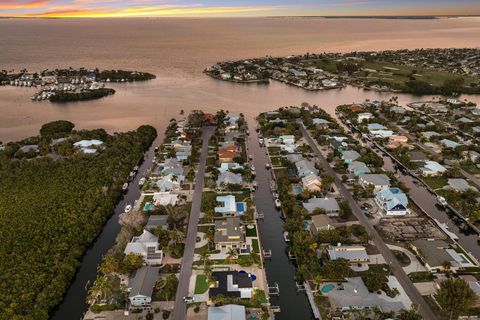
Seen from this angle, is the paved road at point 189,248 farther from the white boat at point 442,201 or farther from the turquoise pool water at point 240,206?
the white boat at point 442,201

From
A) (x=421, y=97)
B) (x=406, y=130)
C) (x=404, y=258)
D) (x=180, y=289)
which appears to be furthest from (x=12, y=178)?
(x=421, y=97)

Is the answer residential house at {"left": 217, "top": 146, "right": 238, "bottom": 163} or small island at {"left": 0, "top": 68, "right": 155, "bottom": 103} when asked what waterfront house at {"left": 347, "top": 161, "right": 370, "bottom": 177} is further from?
small island at {"left": 0, "top": 68, "right": 155, "bottom": 103}

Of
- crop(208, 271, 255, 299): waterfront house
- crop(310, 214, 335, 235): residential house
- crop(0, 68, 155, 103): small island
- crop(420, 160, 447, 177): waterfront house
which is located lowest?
crop(208, 271, 255, 299): waterfront house

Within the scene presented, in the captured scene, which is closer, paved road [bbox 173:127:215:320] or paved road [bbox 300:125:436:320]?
paved road [bbox 300:125:436:320]

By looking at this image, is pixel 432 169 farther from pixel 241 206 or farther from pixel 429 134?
pixel 241 206

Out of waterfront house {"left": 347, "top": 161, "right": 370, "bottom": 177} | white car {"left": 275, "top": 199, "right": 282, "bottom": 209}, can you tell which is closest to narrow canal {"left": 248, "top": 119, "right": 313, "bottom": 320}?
white car {"left": 275, "top": 199, "right": 282, "bottom": 209}

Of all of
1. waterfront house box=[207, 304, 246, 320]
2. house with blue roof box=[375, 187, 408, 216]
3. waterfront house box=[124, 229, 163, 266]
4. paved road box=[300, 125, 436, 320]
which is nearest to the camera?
waterfront house box=[207, 304, 246, 320]
